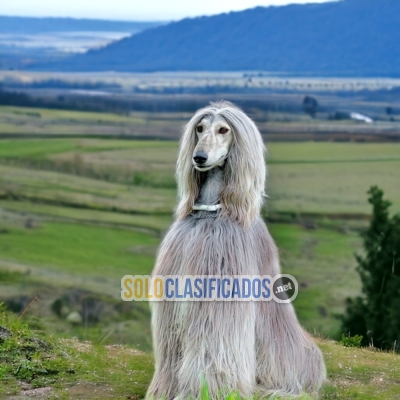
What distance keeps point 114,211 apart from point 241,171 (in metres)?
20.4

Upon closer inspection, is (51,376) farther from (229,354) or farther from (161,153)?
(161,153)

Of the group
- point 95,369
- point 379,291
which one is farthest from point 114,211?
point 95,369

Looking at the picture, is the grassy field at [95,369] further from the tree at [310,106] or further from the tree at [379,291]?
the tree at [310,106]

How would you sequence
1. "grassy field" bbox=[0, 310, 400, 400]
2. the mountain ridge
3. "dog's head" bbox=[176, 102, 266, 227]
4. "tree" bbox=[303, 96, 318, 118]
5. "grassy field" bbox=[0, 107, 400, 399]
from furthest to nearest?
the mountain ridge → "tree" bbox=[303, 96, 318, 118] → "grassy field" bbox=[0, 107, 400, 399] → "grassy field" bbox=[0, 310, 400, 400] → "dog's head" bbox=[176, 102, 266, 227]

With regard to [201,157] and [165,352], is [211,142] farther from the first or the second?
[165,352]

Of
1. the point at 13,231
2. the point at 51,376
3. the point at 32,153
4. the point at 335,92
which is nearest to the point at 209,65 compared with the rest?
the point at 335,92

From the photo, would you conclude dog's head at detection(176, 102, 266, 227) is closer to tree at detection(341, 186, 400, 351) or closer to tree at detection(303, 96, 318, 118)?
tree at detection(341, 186, 400, 351)

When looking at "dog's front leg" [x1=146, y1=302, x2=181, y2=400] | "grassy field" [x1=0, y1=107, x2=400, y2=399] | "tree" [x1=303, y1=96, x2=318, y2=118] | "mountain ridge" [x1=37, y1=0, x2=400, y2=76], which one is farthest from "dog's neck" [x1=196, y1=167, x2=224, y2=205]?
"mountain ridge" [x1=37, y1=0, x2=400, y2=76]

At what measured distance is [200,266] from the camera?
4.91 m

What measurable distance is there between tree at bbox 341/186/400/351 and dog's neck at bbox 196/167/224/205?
608cm

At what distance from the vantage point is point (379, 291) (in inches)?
443

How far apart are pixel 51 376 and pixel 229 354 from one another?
1755 millimetres

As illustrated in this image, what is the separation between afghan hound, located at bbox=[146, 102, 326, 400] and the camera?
490 cm

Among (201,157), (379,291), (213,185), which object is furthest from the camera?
(379,291)
